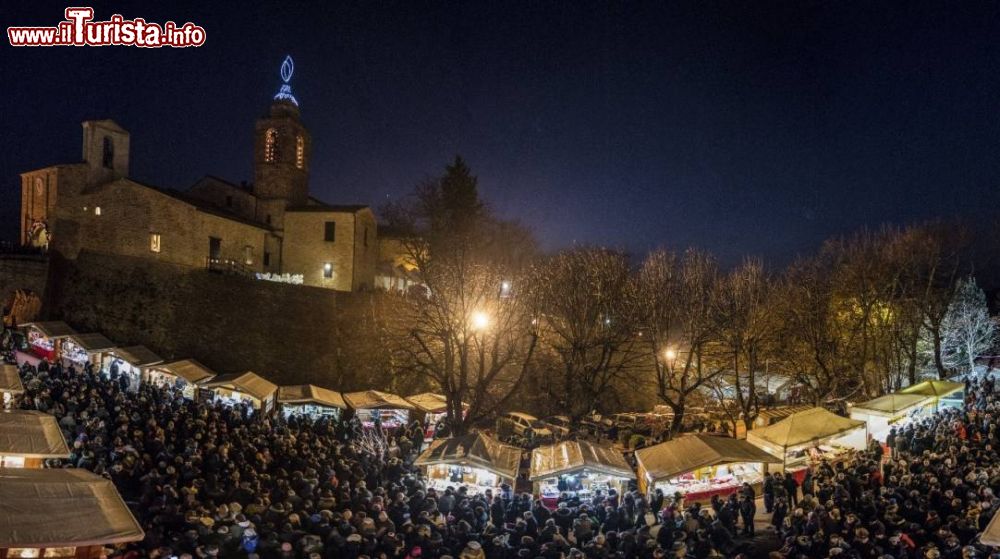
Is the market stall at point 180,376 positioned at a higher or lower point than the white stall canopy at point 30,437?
lower

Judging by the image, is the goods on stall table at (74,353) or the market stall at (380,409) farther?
the goods on stall table at (74,353)

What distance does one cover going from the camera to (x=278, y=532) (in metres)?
10.6

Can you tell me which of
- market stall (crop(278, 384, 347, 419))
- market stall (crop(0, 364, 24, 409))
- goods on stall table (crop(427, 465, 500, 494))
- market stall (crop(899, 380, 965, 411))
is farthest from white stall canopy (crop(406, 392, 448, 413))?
market stall (crop(899, 380, 965, 411))

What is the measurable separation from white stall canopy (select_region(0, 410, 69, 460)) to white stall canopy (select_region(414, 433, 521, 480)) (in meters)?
7.57

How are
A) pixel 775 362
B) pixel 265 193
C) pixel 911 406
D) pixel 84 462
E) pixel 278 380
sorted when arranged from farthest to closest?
pixel 265 193, pixel 775 362, pixel 278 380, pixel 911 406, pixel 84 462

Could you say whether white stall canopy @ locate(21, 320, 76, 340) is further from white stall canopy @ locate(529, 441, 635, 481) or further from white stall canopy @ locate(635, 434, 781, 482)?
white stall canopy @ locate(635, 434, 781, 482)

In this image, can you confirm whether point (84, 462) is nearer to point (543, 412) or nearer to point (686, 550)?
point (686, 550)

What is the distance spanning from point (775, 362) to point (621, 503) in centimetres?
2634

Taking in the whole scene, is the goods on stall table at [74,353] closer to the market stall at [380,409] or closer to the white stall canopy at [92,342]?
the white stall canopy at [92,342]

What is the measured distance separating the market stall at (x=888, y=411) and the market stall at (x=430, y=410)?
15.1m

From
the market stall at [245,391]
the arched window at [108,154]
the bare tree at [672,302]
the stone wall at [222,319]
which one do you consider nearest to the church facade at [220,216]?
the arched window at [108,154]

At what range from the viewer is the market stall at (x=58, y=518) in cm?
744

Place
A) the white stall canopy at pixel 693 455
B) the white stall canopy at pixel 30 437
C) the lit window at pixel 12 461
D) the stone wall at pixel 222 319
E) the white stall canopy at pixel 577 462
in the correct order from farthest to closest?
the stone wall at pixel 222 319 < the white stall canopy at pixel 693 455 < the white stall canopy at pixel 577 462 < the lit window at pixel 12 461 < the white stall canopy at pixel 30 437

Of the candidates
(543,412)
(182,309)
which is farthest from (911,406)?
(182,309)
